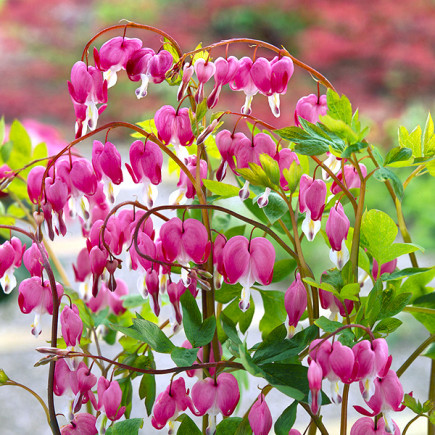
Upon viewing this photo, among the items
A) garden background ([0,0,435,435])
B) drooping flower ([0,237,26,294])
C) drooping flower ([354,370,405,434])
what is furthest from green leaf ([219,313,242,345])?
garden background ([0,0,435,435])

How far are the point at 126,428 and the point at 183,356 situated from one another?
11cm

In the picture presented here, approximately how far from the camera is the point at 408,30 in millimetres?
5766

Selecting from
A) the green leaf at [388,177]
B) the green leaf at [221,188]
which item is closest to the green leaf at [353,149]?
the green leaf at [388,177]

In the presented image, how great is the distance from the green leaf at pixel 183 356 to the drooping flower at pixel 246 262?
0.20ft

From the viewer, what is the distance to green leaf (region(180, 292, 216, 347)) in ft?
1.97

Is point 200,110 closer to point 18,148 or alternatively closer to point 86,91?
point 86,91

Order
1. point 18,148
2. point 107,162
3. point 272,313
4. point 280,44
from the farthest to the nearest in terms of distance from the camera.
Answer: point 280,44
point 18,148
point 272,313
point 107,162

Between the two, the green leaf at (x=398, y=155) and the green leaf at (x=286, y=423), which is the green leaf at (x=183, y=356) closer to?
the green leaf at (x=286, y=423)

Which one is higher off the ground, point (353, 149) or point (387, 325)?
point (353, 149)

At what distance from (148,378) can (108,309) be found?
0.14m

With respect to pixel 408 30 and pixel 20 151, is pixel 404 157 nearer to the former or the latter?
pixel 20 151

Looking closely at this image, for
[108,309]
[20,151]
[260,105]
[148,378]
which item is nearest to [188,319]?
[148,378]

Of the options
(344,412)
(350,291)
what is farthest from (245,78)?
(344,412)

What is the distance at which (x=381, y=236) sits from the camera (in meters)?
0.63
